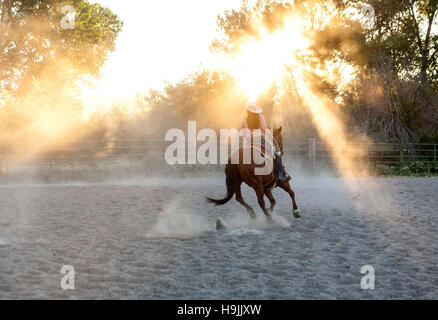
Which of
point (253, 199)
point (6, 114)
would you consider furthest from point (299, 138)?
point (6, 114)

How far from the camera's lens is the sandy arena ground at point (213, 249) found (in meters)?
4.97

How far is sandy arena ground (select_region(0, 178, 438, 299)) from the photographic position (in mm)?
4973

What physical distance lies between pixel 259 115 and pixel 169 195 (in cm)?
522

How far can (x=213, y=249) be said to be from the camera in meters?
6.80

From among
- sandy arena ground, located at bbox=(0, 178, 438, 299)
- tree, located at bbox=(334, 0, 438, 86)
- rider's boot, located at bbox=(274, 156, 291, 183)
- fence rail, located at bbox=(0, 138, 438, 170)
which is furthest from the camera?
tree, located at bbox=(334, 0, 438, 86)
